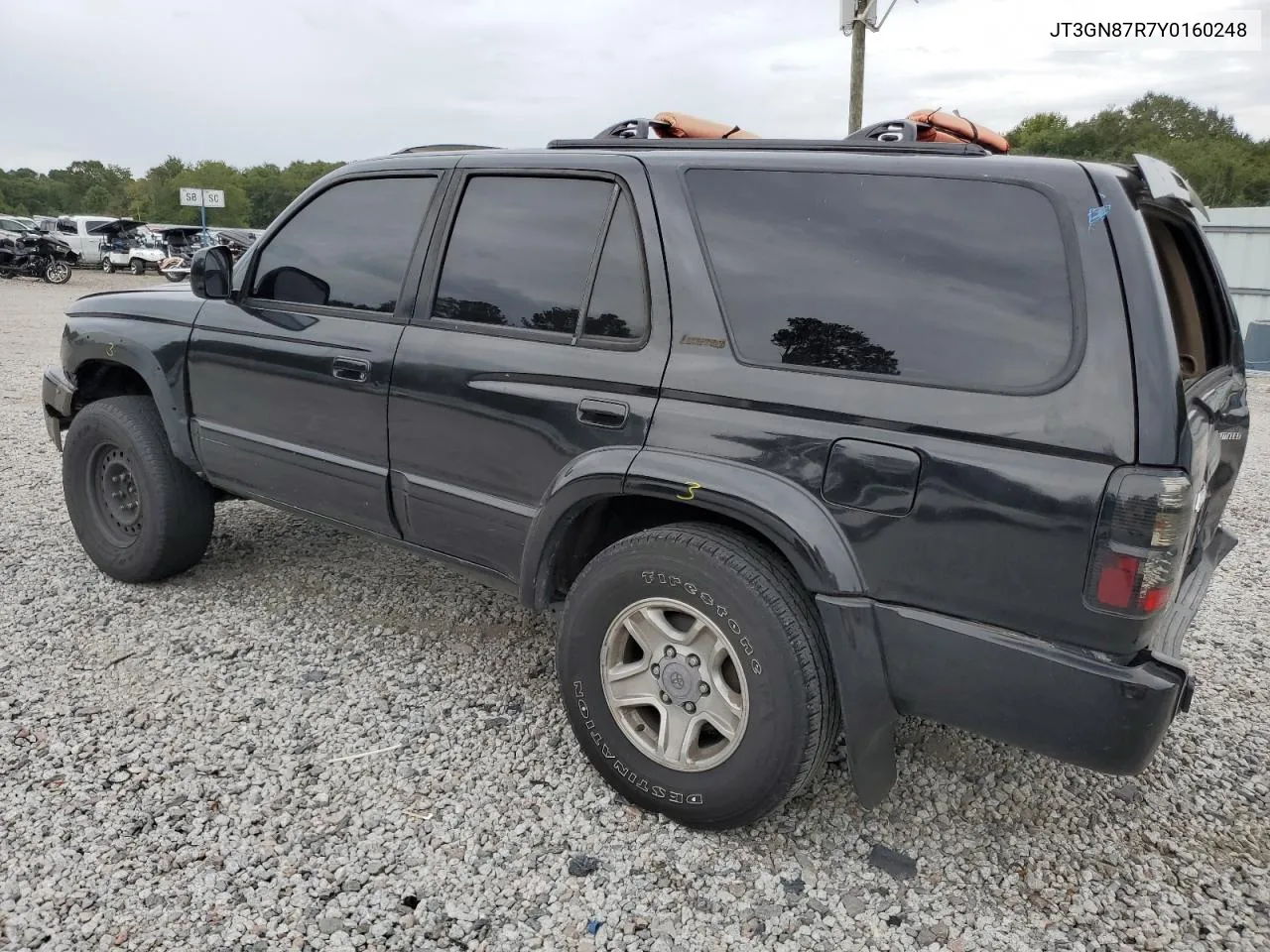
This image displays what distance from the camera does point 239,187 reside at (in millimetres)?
89812

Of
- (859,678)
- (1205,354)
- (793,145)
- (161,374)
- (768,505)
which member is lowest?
(859,678)

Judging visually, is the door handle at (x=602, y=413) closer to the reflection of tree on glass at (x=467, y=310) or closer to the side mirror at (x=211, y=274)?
the reflection of tree on glass at (x=467, y=310)

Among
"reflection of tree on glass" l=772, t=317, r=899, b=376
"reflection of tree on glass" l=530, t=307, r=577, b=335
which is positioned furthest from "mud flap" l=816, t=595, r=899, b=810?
"reflection of tree on glass" l=530, t=307, r=577, b=335

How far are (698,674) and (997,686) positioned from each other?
744mm

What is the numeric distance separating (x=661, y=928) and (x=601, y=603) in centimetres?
81

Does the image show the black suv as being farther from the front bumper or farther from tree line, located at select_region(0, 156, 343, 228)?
tree line, located at select_region(0, 156, 343, 228)

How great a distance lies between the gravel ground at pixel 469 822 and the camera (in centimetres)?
219

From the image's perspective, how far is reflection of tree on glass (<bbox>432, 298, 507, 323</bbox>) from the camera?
2844mm

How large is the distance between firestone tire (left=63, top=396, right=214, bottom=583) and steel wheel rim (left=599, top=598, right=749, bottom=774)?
226 cm

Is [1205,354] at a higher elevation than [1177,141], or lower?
lower

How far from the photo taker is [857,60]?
1183 centimetres

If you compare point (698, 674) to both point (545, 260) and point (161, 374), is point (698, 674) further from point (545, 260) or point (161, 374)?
point (161, 374)

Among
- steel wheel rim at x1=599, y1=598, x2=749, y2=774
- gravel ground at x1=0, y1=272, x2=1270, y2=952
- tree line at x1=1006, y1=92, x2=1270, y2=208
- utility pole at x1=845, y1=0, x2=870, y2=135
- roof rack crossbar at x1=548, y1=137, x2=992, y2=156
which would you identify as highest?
tree line at x1=1006, y1=92, x2=1270, y2=208

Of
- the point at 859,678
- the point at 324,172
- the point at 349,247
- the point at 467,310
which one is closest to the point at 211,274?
the point at 349,247
